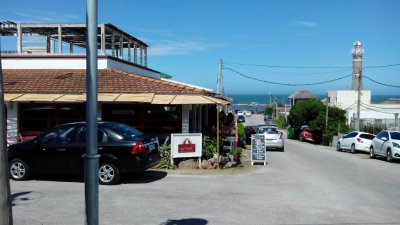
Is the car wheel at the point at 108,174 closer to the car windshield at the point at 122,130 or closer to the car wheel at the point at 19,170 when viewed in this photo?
the car windshield at the point at 122,130

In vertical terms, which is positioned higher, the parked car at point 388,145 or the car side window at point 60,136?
the car side window at point 60,136

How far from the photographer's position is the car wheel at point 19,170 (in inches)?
475

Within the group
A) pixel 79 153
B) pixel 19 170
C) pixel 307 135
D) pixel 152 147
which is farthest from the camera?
pixel 307 135

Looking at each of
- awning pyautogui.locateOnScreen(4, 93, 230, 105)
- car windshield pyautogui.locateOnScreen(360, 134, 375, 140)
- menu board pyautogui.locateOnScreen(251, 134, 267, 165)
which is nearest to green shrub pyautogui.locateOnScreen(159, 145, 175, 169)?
awning pyautogui.locateOnScreen(4, 93, 230, 105)

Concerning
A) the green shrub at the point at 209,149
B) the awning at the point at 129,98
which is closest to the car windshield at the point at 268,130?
the green shrub at the point at 209,149

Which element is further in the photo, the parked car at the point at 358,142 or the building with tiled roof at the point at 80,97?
the parked car at the point at 358,142

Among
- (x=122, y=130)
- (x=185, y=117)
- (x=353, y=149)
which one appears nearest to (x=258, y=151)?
(x=185, y=117)

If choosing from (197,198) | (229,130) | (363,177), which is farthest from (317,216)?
(229,130)

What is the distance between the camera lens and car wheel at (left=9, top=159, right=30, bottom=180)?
39.5 ft

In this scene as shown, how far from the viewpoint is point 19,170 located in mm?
12117

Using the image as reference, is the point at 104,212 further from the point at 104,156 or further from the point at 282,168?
the point at 282,168

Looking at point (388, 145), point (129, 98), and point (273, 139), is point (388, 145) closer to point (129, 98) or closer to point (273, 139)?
point (273, 139)

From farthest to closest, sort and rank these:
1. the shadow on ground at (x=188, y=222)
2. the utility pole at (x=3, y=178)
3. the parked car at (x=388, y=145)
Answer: the parked car at (x=388, y=145) < the shadow on ground at (x=188, y=222) < the utility pole at (x=3, y=178)

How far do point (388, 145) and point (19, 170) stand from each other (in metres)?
16.6
